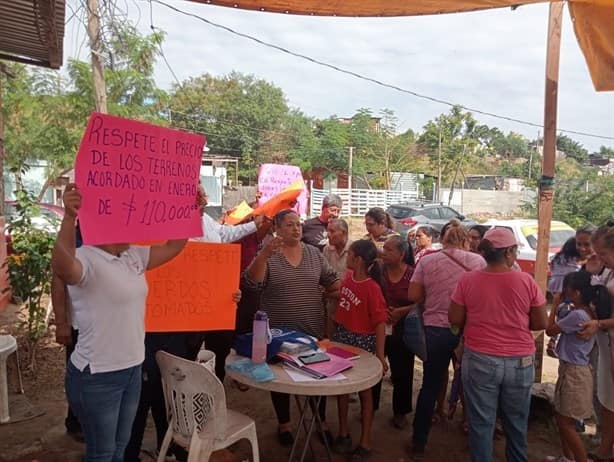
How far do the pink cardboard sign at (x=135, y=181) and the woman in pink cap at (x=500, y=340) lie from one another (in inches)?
63.2

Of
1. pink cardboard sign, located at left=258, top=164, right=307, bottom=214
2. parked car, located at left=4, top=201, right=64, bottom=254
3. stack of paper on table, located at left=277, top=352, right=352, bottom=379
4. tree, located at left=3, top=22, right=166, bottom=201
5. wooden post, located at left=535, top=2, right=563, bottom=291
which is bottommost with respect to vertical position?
stack of paper on table, located at left=277, top=352, right=352, bottom=379

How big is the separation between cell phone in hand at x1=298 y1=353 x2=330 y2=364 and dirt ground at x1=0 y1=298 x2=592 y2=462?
0.74 meters

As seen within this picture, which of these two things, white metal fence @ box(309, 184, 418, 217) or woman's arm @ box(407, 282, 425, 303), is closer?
woman's arm @ box(407, 282, 425, 303)

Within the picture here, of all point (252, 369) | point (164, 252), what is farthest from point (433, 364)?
point (164, 252)

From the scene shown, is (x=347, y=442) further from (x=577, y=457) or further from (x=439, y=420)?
(x=577, y=457)

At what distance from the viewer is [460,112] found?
96.7 ft

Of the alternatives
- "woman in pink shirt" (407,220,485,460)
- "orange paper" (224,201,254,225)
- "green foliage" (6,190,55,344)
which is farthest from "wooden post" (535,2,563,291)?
"green foliage" (6,190,55,344)

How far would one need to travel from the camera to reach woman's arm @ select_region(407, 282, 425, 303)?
11.0 feet

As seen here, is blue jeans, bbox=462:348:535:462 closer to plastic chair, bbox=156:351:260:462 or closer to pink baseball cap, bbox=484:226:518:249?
pink baseball cap, bbox=484:226:518:249

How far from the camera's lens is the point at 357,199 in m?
25.3

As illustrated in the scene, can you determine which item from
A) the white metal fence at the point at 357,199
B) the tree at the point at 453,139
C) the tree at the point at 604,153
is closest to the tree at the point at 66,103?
the white metal fence at the point at 357,199

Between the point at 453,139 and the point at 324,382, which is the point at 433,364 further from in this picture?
the point at 453,139

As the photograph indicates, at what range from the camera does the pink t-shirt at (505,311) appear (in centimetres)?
257

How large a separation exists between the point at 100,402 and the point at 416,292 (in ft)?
7.10
